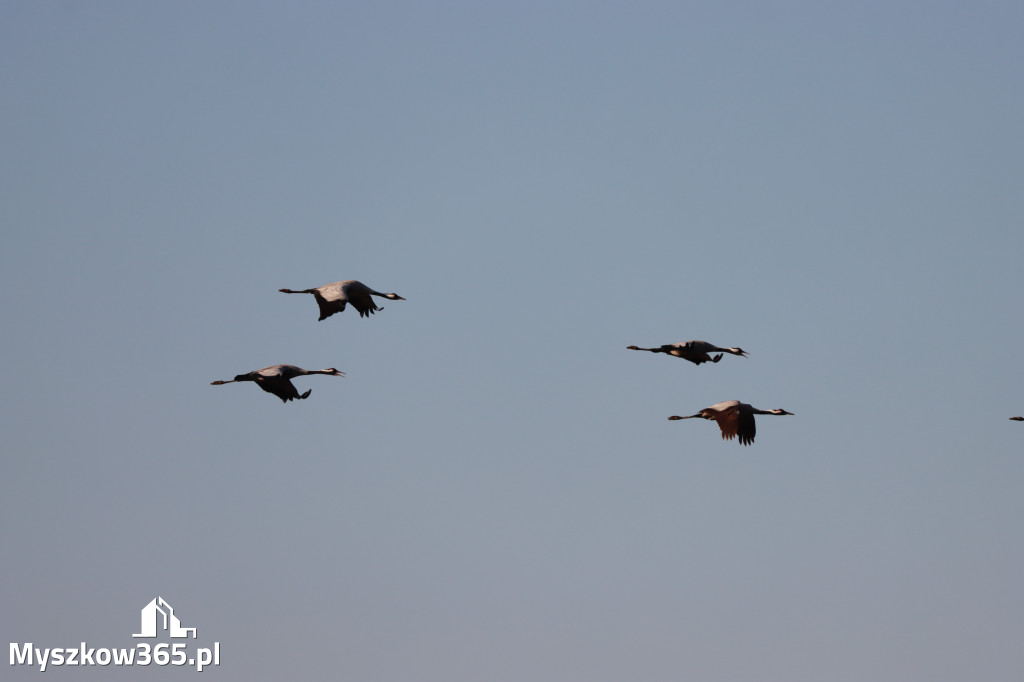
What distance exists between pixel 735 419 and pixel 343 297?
13.6 metres

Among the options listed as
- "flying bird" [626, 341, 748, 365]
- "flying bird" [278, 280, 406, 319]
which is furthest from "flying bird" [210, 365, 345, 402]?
"flying bird" [626, 341, 748, 365]

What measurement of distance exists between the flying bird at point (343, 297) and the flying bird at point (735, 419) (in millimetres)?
11956

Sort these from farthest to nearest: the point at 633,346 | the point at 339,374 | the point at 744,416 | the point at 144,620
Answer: the point at 144,620 → the point at 633,346 → the point at 339,374 → the point at 744,416

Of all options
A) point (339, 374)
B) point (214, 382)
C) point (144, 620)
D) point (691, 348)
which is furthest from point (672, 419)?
point (144, 620)

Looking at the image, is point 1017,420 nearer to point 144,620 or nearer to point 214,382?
point 214,382

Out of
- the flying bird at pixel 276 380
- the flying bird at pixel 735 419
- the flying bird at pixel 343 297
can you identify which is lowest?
the flying bird at pixel 735 419

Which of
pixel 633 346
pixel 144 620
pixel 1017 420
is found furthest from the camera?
pixel 144 620

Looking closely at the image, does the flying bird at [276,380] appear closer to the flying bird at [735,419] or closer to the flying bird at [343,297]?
the flying bird at [343,297]

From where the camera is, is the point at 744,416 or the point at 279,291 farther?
the point at 279,291

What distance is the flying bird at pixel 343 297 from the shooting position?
186ft

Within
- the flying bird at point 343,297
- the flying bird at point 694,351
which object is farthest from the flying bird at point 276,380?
the flying bird at point 694,351

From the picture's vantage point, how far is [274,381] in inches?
2248

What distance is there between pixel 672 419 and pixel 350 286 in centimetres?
1271

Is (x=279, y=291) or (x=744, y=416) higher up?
(x=279, y=291)
